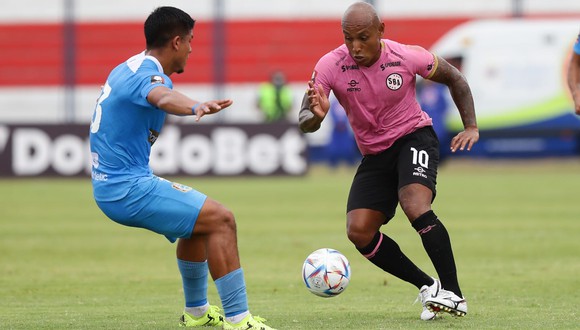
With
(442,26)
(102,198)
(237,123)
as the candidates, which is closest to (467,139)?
(102,198)

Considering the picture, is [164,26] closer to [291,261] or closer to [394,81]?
[394,81]

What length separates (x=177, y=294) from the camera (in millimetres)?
10203

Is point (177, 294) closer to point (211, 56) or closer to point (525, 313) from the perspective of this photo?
point (525, 313)

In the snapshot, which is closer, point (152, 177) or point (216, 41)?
point (152, 177)

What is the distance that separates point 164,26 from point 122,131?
31.1 inches

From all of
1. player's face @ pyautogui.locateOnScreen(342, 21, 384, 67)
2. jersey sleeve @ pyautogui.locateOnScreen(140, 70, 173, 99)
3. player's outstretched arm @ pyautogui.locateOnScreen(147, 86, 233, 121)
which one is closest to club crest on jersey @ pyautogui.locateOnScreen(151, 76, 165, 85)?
jersey sleeve @ pyautogui.locateOnScreen(140, 70, 173, 99)

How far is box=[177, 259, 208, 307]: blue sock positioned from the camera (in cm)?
812

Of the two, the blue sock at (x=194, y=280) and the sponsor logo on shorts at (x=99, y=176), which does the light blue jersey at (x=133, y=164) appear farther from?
the blue sock at (x=194, y=280)

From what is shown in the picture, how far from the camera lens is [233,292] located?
24.6 feet

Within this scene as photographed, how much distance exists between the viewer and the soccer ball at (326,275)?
8.41m

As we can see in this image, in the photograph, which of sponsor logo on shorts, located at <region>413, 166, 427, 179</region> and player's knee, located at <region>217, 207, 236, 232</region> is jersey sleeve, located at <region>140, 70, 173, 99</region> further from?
sponsor logo on shorts, located at <region>413, 166, 427, 179</region>

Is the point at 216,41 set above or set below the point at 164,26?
below

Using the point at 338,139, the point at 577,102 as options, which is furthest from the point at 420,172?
the point at 338,139

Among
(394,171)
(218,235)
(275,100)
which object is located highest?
(394,171)
